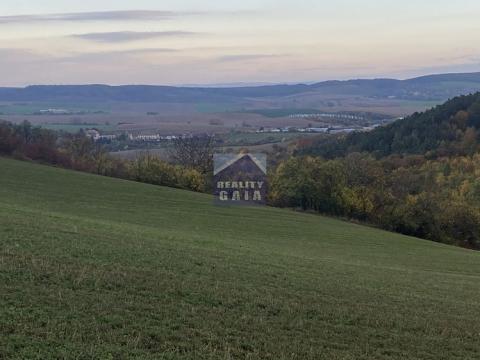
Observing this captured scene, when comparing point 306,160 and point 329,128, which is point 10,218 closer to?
point 306,160

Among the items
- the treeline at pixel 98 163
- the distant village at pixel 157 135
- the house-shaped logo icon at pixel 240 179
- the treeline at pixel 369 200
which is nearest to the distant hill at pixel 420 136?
the distant village at pixel 157 135

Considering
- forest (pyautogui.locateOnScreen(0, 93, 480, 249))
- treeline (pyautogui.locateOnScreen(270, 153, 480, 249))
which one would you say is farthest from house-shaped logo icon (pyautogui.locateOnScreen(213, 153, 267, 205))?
treeline (pyautogui.locateOnScreen(270, 153, 480, 249))

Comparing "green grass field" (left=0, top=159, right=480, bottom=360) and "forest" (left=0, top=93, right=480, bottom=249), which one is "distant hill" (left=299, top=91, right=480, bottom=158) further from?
"green grass field" (left=0, top=159, right=480, bottom=360)

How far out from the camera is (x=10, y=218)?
20922mm

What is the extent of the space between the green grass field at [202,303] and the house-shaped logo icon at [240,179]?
138ft

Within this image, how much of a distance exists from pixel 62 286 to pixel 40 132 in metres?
76.0

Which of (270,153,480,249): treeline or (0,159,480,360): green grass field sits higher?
(0,159,480,360): green grass field

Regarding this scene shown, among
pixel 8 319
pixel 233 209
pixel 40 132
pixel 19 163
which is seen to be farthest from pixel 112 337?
pixel 40 132

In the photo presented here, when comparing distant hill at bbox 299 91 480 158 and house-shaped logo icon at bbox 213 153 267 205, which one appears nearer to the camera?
house-shaped logo icon at bbox 213 153 267 205

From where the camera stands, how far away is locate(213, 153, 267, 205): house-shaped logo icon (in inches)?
2633

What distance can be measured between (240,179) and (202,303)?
58183mm

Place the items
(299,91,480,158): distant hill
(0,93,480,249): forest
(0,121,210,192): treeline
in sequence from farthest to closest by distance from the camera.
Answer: (299,91,480,158): distant hill
(0,121,210,192): treeline
(0,93,480,249): forest

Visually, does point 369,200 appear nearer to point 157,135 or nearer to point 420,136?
point 420,136

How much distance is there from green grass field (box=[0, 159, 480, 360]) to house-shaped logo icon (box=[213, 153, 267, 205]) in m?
42.1
